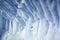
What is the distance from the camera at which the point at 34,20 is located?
1.63m

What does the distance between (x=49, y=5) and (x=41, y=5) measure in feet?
0.39

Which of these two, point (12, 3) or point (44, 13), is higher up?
point (12, 3)

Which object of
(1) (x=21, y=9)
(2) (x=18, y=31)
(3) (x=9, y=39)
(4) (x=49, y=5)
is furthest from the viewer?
(3) (x=9, y=39)

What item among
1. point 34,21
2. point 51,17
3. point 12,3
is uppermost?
point 12,3

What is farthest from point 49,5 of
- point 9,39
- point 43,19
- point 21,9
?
point 9,39

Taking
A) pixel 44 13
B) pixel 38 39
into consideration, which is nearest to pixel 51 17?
pixel 44 13

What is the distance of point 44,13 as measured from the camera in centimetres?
137

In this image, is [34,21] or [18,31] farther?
[18,31]

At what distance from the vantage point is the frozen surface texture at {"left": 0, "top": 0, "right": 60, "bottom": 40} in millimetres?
1255

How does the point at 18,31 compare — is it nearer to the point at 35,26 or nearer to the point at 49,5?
the point at 35,26

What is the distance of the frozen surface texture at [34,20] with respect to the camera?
1255 mm

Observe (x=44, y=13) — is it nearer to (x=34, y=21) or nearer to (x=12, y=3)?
(x=34, y=21)

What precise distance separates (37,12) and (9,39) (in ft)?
3.34

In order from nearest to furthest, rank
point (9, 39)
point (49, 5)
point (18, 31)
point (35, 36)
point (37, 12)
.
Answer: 1. point (49, 5)
2. point (37, 12)
3. point (35, 36)
4. point (18, 31)
5. point (9, 39)
